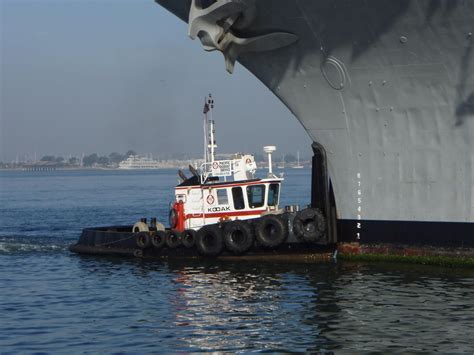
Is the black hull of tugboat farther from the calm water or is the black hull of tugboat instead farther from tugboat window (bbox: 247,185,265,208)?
tugboat window (bbox: 247,185,265,208)

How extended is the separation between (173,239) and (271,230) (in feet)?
12.4

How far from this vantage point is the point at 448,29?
21703 millimetres

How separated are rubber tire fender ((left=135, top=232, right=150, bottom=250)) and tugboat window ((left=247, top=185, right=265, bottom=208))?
3.70 meters

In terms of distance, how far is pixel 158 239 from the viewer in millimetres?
28844

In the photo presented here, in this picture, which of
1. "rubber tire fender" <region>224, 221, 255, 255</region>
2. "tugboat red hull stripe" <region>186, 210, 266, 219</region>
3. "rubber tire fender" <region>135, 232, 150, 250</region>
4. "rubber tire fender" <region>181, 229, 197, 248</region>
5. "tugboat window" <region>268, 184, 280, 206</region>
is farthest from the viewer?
"rubber tire fender" <region>135, 232, 150, 250</region>

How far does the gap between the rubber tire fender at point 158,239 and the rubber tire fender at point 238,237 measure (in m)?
2.63

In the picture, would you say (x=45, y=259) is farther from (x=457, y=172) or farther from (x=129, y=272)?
(x=457, y=172)

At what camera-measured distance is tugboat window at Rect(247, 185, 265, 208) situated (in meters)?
28.7

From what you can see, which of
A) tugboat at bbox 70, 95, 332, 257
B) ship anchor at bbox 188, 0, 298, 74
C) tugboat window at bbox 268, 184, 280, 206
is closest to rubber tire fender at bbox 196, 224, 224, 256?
tugboat at bbox 70, 95, 332, 257

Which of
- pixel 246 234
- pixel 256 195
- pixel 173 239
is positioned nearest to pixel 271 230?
pixel 246 234

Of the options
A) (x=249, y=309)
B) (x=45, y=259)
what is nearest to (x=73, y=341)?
(x=249, y=309)

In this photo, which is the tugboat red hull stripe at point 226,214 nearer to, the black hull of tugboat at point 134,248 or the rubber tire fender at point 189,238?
the rubber tire fender at point 189,238

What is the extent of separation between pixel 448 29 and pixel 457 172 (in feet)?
12.5

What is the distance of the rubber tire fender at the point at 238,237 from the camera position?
26688 mm
